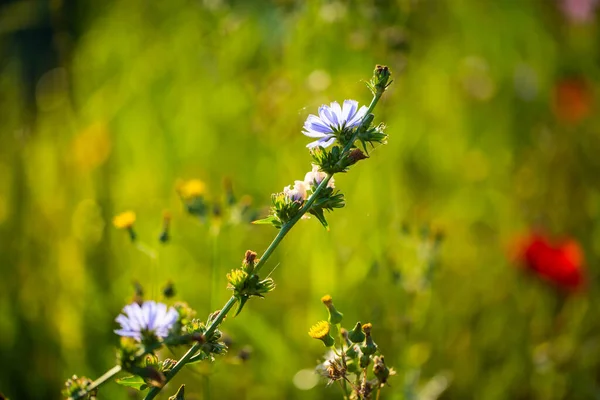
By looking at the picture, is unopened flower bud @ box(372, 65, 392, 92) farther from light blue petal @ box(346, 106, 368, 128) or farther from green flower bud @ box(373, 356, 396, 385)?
green flower bud @ box(373, 356, 396, 385)

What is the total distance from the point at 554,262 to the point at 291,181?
816 millimetres

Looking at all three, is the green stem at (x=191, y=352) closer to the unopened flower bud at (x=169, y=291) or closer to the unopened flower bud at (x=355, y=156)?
the unopened flower bud at (x=355, y=156)

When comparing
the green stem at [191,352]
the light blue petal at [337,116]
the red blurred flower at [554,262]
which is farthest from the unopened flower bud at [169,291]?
the red blurred flower at [554,262]

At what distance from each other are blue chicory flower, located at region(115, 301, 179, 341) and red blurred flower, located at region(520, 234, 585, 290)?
1388mm

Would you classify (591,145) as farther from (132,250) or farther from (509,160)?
(132,250)

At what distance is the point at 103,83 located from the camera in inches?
118

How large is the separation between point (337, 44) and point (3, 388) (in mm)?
1378

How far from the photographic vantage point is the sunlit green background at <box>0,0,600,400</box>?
1.84 m

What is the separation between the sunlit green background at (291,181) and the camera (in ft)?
6.04

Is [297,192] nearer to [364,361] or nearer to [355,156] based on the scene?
[355,156]

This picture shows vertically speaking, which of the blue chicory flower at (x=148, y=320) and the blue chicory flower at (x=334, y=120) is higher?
the blue chicory flower at (x=334, y=120)

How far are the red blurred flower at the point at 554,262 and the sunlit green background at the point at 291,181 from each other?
0.29 ft

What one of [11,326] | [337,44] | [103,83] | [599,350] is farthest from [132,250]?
[599,350]

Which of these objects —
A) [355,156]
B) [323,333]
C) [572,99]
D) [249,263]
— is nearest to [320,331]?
[323,333]
